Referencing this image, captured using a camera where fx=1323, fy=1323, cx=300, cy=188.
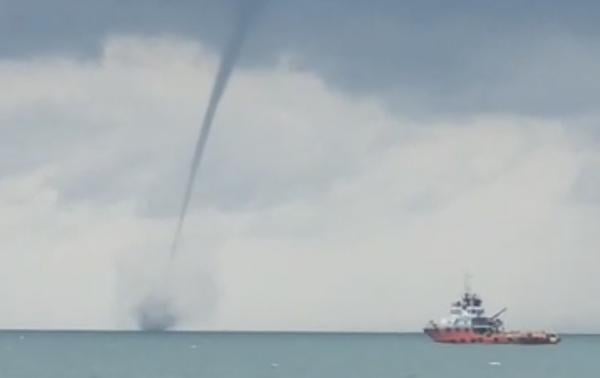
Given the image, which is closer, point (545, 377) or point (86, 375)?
point (86, 375)

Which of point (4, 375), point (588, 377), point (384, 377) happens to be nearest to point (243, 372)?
point (384, 377)

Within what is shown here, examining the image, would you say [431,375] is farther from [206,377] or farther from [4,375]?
[4,375]

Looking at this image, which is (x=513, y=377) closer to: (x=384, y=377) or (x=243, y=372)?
(x=384, y=377)

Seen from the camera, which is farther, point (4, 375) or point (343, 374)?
point (343, 374)

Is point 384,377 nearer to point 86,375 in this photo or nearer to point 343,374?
point 343,374

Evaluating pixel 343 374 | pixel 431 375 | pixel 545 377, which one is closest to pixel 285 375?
pixel 343 374

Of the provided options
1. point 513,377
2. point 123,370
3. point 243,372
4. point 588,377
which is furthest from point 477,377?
point 123,370

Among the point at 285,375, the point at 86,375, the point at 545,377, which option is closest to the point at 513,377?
the point at 545,377

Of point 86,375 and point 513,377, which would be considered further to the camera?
point 513,377
